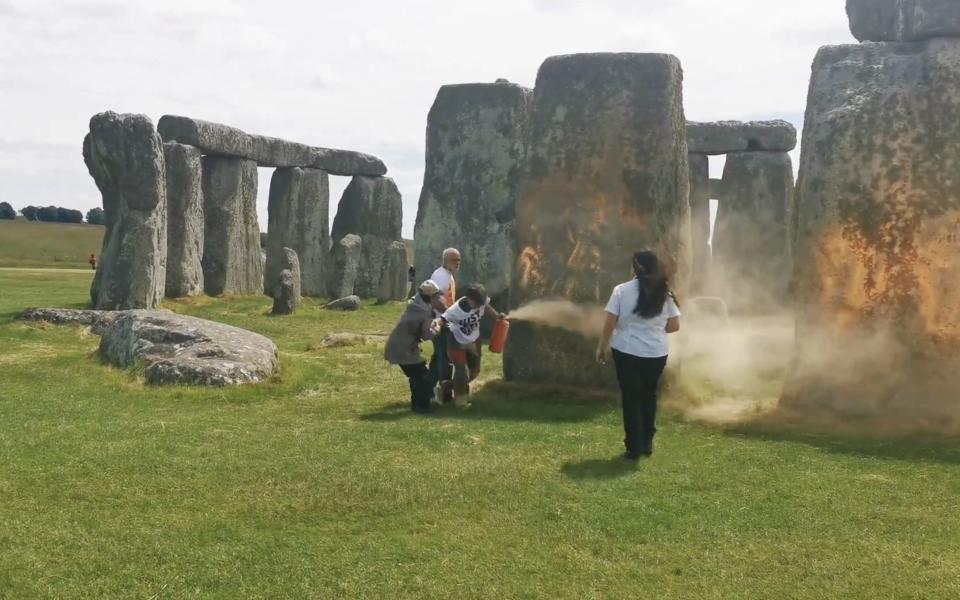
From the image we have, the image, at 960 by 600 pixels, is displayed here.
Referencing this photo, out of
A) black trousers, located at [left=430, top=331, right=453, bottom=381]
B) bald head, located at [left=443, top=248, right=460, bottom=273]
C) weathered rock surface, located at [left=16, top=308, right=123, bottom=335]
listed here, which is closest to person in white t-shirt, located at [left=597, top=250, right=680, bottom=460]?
black trousers, located at [left=430, top=331, right=453, bottom=381]

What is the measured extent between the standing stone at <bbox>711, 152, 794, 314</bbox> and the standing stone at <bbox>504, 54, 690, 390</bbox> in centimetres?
1139

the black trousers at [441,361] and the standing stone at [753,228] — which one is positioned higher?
the standing stone at [753,228]

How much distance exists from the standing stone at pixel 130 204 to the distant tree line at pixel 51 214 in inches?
2313

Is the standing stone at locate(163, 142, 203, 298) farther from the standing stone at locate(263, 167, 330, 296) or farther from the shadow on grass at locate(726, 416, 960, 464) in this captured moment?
the shadow on grass at locate(726, 416, 960, 464)

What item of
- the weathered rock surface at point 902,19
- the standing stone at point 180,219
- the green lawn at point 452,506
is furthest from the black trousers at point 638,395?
the standing stone at point 180,219

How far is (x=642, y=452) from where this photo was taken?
267 inches

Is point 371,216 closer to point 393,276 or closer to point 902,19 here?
point 393,276

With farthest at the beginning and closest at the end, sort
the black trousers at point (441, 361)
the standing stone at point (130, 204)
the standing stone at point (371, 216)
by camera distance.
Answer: the standing stone at point (371, 216) → the standing stone at point (130, 204) → the black trousers at point (441, 361)

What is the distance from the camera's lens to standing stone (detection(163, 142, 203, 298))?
18.6 metres

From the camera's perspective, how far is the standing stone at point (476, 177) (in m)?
15.4

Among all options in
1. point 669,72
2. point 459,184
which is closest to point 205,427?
point 669,72

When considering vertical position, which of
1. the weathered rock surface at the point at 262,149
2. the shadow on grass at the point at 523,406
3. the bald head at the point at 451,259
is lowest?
the shadow on grass at the point at 523,406

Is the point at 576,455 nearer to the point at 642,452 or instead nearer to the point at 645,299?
the point at 642,452

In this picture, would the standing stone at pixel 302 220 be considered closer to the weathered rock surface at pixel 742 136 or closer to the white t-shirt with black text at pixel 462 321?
the weathered rock surface at pixel 742 136
